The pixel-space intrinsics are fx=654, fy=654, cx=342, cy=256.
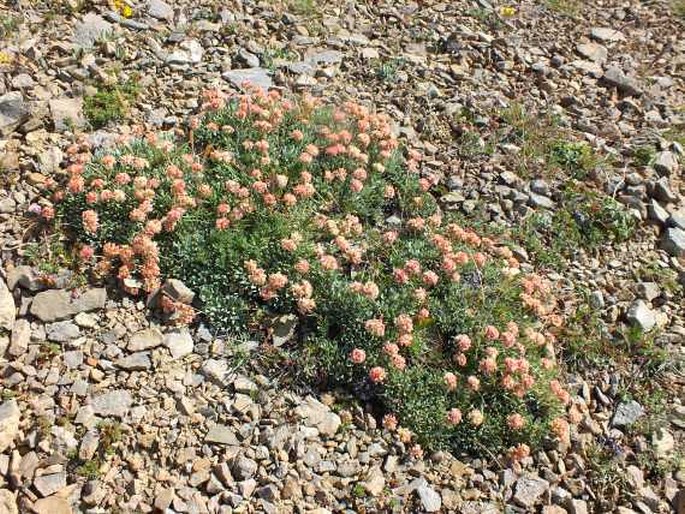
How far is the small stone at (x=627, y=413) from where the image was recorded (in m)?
5.91


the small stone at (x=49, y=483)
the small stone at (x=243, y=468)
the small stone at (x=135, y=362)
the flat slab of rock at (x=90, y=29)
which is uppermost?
the flat slab of rock at (x=90, y=29)

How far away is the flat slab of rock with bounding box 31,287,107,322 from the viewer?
18.1 ft

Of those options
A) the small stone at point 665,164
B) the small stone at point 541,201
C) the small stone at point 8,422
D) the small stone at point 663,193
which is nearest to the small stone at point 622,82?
the small stone at point 665,164

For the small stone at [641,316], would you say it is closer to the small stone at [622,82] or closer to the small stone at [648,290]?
the small stone at [648,290]

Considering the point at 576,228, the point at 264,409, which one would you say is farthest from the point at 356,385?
the point at 576,228

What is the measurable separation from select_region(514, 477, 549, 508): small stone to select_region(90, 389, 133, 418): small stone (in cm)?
321

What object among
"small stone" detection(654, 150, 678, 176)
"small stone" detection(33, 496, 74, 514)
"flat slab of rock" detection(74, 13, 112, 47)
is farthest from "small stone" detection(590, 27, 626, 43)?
"small stone" detection(33, 496, 74, 514)

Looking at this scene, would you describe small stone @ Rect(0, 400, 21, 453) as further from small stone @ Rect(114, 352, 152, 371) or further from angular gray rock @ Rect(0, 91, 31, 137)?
angular gray rock @ Rect(0, 91, 31, 137)

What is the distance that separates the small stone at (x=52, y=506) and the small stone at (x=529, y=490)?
3409mm

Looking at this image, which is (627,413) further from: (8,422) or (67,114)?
(67,114)

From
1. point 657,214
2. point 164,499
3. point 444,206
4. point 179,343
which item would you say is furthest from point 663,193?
point 164,499

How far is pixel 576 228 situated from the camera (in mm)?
7289

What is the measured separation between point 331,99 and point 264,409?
4176mm

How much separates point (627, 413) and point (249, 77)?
18.2ft
